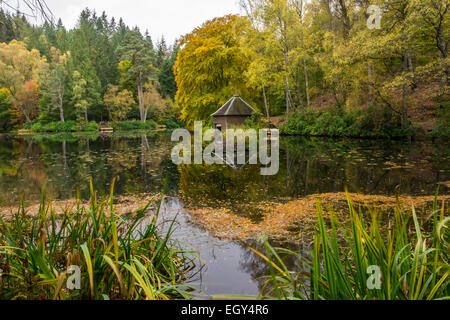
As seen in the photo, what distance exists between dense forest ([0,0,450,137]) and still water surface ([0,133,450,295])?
3291mm

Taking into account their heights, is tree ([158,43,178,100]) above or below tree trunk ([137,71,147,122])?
above

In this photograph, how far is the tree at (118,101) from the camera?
4366 centimetres

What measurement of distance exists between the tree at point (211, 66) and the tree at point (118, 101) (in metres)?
19.3

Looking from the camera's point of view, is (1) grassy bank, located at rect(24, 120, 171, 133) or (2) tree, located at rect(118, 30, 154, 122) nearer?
(1) grassy bank, located at rect(24, 120, 171, 133)

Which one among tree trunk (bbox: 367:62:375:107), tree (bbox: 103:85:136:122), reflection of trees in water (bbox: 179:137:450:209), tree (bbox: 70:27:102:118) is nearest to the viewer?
reflection of trees in water (bbox: 179:137:450:209)

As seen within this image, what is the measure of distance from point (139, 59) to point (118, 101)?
28.0 feet

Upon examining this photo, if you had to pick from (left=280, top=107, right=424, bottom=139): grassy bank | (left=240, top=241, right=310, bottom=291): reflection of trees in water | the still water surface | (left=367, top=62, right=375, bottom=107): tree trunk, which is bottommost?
(left=240, top=241, right=310, bottom=291): reflection of trees in water

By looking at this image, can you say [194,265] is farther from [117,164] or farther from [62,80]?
[62,80]

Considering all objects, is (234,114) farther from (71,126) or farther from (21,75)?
(21,75)

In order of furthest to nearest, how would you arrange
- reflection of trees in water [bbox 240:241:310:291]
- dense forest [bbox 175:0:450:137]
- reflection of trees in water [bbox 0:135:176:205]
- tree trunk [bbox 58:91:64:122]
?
tree trunk [bbox 58:91:64:122] → dense forest [bbox 175:0:450:137] → reflection of trees in water [bbox 0:135:176:205] → reflection of trees in water [bbox 240:241:310:291]

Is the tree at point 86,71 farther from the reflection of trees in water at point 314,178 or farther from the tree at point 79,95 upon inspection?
the reflection of trees in water at point 314,178

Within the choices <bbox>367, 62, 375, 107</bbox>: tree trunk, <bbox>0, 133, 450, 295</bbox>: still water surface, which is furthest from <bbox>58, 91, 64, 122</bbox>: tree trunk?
<bbox>367, 62, 375, 107</bbox>: tree trunk

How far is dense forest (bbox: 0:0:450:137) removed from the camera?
48.4ft

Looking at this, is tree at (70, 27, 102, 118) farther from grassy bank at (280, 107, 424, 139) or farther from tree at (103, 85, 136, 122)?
grassy bank at (280, 107, 424, 139)
